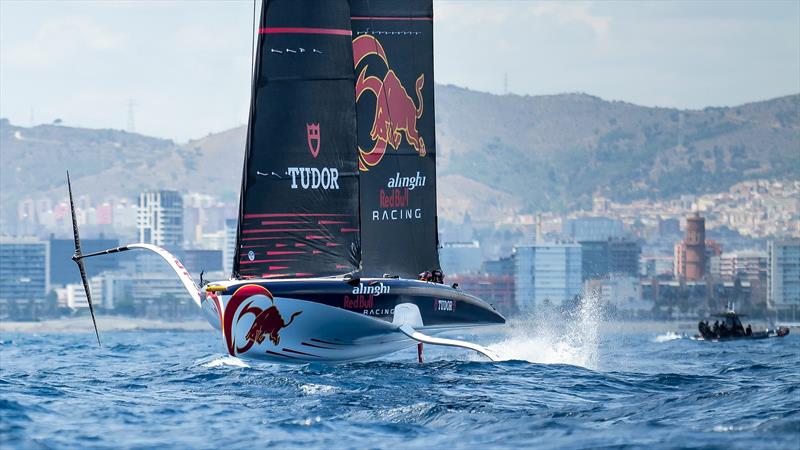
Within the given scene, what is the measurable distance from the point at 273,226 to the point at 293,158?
4.46 ft

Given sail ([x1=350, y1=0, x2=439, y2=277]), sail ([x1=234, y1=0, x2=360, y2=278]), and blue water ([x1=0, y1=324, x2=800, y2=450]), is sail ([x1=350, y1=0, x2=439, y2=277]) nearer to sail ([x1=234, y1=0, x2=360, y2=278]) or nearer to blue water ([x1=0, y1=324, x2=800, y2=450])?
blue water ([x1=0, y1=324, x2=800, y2=450])

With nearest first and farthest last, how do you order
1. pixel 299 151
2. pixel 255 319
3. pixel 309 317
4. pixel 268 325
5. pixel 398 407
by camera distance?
pixel 398 407 → pixel 255 319 → pixel 268 325 → pixel 309 317 → pixel 299 151

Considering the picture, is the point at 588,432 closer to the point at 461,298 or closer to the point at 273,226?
the point at 273,226

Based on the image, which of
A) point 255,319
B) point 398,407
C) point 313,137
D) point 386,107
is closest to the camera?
point 398,407

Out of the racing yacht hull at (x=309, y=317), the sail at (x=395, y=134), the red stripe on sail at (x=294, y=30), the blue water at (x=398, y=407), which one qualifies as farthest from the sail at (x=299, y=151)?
the sail at (x=395, y=134)

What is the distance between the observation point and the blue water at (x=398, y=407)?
2008cm

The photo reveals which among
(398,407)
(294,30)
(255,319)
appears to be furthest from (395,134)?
(398,407)

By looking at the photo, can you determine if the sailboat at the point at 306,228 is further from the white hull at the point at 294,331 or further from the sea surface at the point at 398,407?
the sea surface at the point at 398,407

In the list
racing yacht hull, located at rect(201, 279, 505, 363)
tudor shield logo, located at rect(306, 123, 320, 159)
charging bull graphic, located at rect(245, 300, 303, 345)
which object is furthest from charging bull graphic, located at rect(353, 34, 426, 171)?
charging bull graphic, located at rect(245, 300, 303, 345)

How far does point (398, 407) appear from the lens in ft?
76.8

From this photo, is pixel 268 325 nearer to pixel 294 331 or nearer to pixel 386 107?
pixel 294 331

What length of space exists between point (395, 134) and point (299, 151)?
5239mm

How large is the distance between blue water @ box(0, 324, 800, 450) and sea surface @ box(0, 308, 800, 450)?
0.03m

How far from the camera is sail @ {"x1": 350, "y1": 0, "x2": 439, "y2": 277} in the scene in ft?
111
